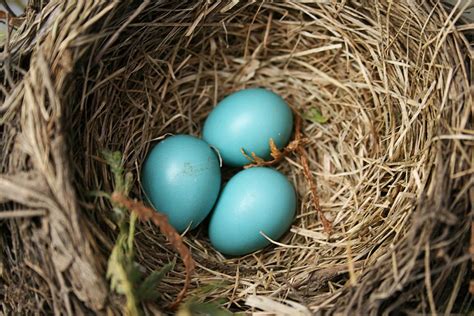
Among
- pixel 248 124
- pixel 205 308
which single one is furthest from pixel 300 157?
pixel 205 308

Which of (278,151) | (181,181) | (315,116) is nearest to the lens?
(181,181)

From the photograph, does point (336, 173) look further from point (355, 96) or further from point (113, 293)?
point (113, 293)

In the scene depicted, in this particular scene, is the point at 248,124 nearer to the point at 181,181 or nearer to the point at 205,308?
the point at 181,181

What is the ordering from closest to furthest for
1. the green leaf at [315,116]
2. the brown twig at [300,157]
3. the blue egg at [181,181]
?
1. the blue egg at [181,181]
2. the brown twig at [300,157]
3. the green leaf at [315,116]

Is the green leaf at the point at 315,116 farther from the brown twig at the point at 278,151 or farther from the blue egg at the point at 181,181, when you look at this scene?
the blue egg at the point at 181,181

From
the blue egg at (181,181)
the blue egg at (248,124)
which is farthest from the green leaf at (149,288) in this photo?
the blue egg at (248,124)

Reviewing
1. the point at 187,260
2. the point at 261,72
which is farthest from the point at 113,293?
the point at 261,72
